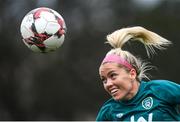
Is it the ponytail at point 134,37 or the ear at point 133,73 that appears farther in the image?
the ponytail at point 134,37

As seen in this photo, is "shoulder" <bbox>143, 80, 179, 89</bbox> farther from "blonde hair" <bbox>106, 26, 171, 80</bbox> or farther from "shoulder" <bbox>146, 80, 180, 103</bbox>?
"blonde hair" <bbox>106, 26, 171, 80</bbox>

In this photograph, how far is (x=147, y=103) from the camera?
769 cm

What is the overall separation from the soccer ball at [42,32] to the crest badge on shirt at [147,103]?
4.98 feet

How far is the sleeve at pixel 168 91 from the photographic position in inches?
296

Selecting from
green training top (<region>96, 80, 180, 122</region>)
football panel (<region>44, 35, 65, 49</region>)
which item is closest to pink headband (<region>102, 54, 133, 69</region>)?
green training top (<region>96, 80, 180, 122</region>)

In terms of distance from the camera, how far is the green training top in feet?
24.8

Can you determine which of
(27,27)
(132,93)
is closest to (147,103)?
(132,93)

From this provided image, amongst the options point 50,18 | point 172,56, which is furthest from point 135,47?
point 50,18

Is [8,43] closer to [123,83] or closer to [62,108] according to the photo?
[62,108]

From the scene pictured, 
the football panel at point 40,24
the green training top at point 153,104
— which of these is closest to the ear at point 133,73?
the green training top at point 153,104

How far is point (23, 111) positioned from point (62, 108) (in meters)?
1.52

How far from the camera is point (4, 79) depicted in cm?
2972

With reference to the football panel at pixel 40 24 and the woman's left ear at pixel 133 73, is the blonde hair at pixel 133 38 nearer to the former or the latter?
the woman's left ear at pixel 133 73

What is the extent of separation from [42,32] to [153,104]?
5.71ft
